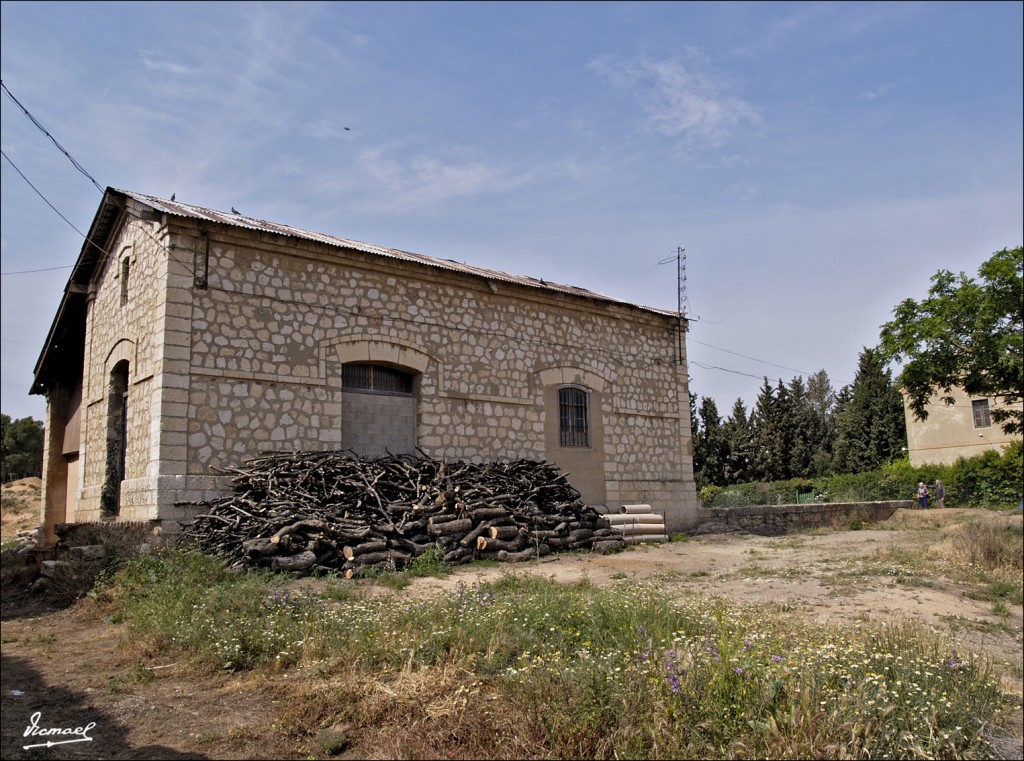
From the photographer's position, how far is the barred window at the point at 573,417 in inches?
659

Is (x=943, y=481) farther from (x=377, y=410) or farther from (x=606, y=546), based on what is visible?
(x=377, y=410)

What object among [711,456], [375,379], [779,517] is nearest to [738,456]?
[711,456]

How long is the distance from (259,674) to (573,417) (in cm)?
1144

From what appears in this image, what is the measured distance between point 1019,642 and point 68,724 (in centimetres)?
851

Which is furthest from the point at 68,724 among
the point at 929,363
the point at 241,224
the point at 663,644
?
the point at 929,363


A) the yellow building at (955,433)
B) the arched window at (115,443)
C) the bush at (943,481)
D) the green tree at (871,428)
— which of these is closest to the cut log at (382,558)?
the arched window at (115,443)

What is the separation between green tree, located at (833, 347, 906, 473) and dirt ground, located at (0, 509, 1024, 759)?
26.3 metres

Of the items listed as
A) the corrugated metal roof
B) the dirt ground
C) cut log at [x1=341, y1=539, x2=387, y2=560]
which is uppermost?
the corrugated metal roof

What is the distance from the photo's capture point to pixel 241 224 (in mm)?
12914

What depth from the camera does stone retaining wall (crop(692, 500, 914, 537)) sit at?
1894cm

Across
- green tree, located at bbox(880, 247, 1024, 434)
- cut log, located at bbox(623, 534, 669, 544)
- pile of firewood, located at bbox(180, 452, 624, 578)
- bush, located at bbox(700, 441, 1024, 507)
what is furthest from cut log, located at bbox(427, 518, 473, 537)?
bush, located at bbox(700, 441, 1024, 507)

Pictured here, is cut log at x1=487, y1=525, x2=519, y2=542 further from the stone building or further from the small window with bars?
the small window with bars

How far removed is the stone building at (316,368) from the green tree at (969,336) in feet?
16.2

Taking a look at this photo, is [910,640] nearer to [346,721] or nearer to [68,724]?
[346,721]
